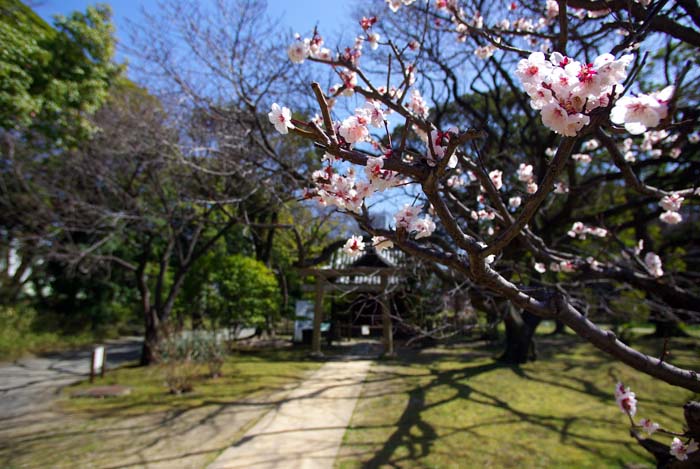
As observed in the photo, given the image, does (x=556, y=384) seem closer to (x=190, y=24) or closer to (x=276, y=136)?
(x=276, y=136)

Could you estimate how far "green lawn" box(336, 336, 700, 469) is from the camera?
381cm

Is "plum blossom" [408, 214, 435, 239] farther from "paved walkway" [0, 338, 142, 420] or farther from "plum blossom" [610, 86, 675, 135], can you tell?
"paved walkway" [0, 338, 142, 420]

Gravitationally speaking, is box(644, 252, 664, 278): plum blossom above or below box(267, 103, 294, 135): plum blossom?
below

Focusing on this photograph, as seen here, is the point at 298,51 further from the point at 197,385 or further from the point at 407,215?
the point at 197,385

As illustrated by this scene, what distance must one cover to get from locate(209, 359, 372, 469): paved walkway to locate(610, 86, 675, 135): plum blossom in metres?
3.63

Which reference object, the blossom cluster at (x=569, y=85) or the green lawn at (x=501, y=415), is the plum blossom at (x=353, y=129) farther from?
the green lawn at (x=501, y=415)

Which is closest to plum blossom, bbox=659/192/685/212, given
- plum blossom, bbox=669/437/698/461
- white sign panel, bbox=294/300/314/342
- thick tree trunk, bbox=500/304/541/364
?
plum blossom, bbox=669/437/698/461

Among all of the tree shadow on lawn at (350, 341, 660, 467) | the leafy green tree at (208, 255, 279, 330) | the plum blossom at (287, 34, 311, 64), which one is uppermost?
the plum blossom at (287, 34, 311, 64)

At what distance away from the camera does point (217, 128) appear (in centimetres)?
621

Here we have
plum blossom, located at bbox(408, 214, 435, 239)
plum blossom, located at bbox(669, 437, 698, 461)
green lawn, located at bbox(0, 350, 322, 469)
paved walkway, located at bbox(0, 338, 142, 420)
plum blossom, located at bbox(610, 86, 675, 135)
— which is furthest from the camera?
paved walkway, located at bbox(0, 338, 142, 420)

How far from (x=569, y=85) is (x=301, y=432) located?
14.8ft

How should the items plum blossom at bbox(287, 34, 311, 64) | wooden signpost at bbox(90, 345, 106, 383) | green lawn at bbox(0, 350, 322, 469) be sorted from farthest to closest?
wooden signpost at bbox(90, 345, 106, 383), green lawn at bbox(0, 350, 322, 469), plum blossom at bbox(287, 34, 311, 64)

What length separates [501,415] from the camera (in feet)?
16.6

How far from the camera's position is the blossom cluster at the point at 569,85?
1.14m
